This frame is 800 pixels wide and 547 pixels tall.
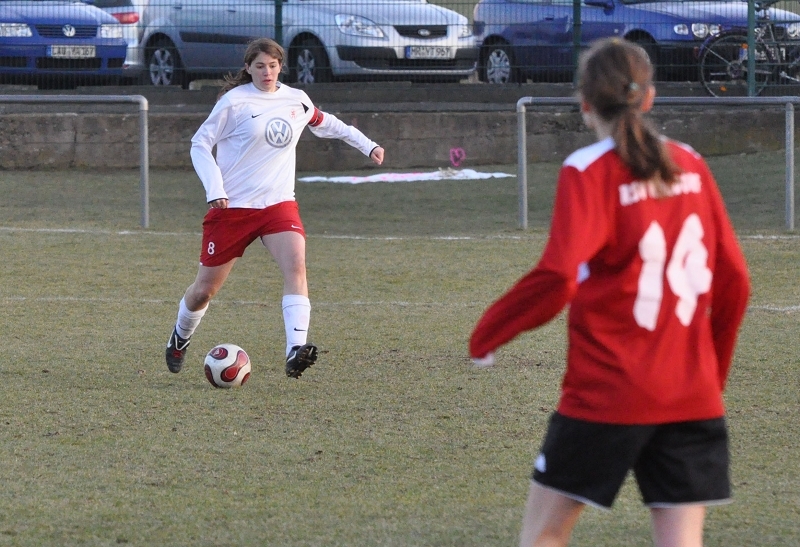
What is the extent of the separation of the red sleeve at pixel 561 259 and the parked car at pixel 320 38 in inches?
529

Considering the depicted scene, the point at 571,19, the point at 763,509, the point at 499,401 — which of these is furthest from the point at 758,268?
the point at 571,19

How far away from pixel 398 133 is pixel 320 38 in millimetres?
1555

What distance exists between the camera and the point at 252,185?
652 cm

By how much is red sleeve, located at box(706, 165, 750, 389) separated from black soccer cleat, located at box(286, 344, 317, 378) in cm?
336

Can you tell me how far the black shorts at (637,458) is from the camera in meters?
2.80

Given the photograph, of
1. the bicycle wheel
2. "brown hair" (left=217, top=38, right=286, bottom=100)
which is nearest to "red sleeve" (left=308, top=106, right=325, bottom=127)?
"brown hair" (left=217, top=38, right=286, bottom=100)

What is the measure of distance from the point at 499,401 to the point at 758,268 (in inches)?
180

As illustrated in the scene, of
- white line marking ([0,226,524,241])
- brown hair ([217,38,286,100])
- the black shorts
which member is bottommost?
white line marking ([0,226,524,241])

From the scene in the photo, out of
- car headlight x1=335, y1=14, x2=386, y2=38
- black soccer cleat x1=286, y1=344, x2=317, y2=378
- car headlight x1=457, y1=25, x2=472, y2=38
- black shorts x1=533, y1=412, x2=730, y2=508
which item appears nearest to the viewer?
black shorts x1=533, y1=412, x2=730, y2=508

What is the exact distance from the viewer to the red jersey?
2.72 meters

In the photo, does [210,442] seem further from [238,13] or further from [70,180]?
[238,13]

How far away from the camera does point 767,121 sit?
51.8 feet

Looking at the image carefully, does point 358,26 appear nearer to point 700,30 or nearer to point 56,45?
point 56,45

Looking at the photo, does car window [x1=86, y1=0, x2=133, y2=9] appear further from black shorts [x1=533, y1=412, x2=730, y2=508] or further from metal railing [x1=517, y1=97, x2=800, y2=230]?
black shorts [x1=533, y1=412, x2=730, y2=508]
